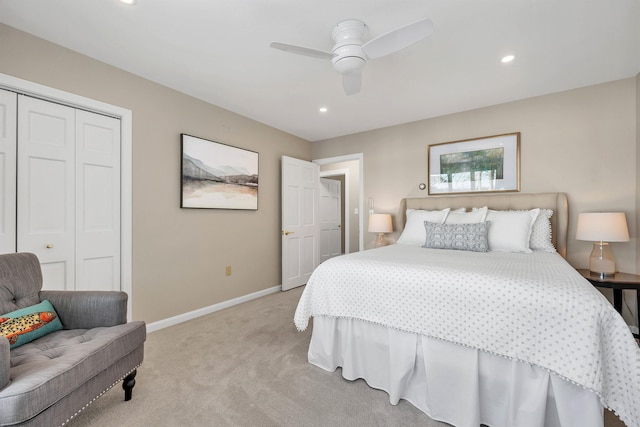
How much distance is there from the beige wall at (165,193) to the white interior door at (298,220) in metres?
0.47

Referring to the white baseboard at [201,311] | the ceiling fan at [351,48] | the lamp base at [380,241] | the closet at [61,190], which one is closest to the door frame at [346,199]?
the lamp base at [380,241]

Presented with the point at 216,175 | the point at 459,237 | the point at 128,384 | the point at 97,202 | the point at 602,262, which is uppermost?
the point at 216,175

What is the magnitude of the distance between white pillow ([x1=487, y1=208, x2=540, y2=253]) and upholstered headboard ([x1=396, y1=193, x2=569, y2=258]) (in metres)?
0.30

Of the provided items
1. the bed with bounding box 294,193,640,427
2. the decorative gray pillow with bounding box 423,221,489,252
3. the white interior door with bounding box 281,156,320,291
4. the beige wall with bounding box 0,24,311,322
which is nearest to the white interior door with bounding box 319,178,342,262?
the white interior door with bounding box 281,156,320,291

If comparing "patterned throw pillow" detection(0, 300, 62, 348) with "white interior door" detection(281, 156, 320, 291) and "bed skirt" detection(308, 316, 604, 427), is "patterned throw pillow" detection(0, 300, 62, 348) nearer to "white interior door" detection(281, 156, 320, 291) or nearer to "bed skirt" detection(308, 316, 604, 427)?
"bed skirt" detection(308, 316, 604, 427)

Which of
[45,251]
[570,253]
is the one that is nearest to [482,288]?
[570,253]

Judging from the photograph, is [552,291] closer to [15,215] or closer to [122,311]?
[122,311]

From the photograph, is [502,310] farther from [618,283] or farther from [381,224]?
[381,224]

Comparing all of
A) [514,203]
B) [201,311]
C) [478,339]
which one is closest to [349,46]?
[478,339]

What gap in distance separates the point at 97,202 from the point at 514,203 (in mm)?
4235

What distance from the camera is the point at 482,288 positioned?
57.3 inches

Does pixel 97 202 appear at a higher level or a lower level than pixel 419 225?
higher

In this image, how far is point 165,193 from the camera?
2.86 meters

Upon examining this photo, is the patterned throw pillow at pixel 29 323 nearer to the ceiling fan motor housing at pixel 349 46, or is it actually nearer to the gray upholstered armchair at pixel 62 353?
the gray upholstered armchair at pixel 62 353
